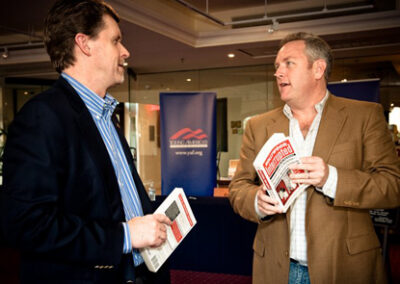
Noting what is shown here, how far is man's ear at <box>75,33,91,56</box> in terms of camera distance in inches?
51.7

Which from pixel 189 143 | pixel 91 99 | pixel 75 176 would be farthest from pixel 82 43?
pixel 189 143

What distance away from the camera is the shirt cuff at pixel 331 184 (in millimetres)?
1580

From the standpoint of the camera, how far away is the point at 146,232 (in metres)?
1.21

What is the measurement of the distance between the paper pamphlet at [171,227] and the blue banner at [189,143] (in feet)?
12.1

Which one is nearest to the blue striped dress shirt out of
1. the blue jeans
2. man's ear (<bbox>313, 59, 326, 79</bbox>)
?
the blue jeans

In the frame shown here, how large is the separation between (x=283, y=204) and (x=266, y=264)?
0.41 metres

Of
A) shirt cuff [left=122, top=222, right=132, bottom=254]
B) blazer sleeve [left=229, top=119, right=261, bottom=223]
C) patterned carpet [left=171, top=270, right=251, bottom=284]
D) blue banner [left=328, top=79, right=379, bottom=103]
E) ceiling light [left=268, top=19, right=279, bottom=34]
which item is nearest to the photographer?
shirt cuff [left=122, top=222, right=132, bottom=254]

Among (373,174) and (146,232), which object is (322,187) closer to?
(373,174)

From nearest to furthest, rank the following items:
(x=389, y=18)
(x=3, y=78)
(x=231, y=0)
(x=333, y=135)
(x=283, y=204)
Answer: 1. (x=283, y=204)
2. (x=333, y=135)
3. (x=389, y=18)
4. (x=231, y=0)
5. (x=3, y=78)

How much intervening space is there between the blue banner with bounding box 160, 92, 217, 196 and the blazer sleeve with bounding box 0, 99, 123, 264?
13.3ft

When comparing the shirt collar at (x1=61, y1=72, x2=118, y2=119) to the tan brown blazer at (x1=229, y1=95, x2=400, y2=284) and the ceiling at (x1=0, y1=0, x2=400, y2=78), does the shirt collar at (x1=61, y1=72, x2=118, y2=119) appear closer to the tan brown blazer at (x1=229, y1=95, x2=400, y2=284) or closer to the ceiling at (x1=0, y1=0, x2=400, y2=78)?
the tan brown blazer at (x1=229, y1=95, x2=400, y2=284)

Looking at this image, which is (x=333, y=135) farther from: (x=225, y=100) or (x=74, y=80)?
(x=225, y=100)

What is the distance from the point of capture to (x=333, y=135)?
67.8 inches

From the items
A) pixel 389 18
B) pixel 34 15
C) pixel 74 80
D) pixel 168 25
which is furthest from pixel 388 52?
pixel 74 80
